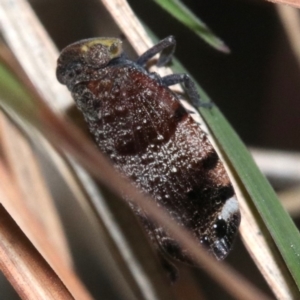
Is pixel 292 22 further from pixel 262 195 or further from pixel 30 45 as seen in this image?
pixel 30 45

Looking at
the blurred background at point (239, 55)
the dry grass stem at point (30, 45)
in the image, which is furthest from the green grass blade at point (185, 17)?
the blurred background at point (239, 55)

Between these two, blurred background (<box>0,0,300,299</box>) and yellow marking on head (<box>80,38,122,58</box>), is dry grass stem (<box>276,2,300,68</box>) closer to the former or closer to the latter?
blurred background (<box>0,0,300,299</box>)

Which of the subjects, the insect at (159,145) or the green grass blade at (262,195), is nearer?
the green grass blade at (262,195)

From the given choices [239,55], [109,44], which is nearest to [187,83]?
[109,44]

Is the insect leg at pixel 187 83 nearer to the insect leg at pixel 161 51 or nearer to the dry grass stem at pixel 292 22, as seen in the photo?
the insect leg at pixel 161 51

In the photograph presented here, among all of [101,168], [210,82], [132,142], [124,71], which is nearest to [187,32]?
[210,82]

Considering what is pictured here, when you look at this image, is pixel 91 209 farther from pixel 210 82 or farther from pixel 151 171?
pixel 210 82
